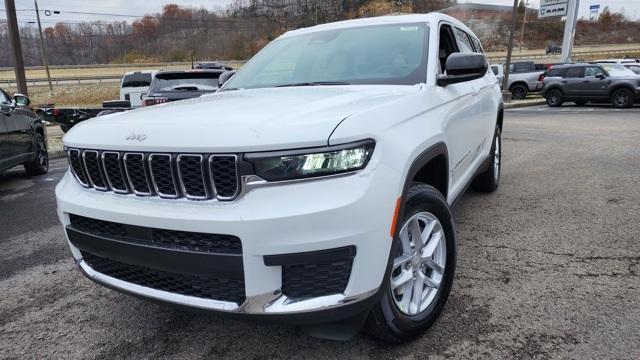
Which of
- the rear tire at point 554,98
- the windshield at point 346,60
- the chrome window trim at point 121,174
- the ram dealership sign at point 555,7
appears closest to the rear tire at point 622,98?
the rear tire at point 554,98

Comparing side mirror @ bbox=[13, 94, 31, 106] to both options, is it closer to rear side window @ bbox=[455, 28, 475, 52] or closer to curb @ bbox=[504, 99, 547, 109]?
rear side window @ bbox=[455, 28, 475, 52]

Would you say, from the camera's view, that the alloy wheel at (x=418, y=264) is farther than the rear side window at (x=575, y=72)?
No

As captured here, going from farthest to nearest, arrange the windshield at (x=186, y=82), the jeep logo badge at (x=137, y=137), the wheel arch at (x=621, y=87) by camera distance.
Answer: the wheel arch at (x=621, y=87), the windshield at (x=186, y=82), the jeep logo badge at (x=137, y=137)

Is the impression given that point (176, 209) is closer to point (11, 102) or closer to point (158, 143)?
point (158, 143)

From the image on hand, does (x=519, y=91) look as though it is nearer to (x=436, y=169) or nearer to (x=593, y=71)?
(x=593, y=71)

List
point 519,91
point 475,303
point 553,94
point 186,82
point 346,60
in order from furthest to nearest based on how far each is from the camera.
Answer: point 519,91
point 553,94
point 186,82
point 346,60
point 475,303

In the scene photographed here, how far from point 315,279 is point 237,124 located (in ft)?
2.41

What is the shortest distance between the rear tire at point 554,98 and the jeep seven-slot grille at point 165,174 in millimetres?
19884

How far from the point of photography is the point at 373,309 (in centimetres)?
223

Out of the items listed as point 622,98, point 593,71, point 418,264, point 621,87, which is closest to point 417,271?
point 418,264

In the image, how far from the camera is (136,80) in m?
17.2

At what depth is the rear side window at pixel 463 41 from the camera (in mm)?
4207

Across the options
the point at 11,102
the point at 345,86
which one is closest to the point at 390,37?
the point at 345,86

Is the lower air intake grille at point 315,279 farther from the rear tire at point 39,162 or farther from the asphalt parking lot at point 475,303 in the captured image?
the rear tire at point 39,162
